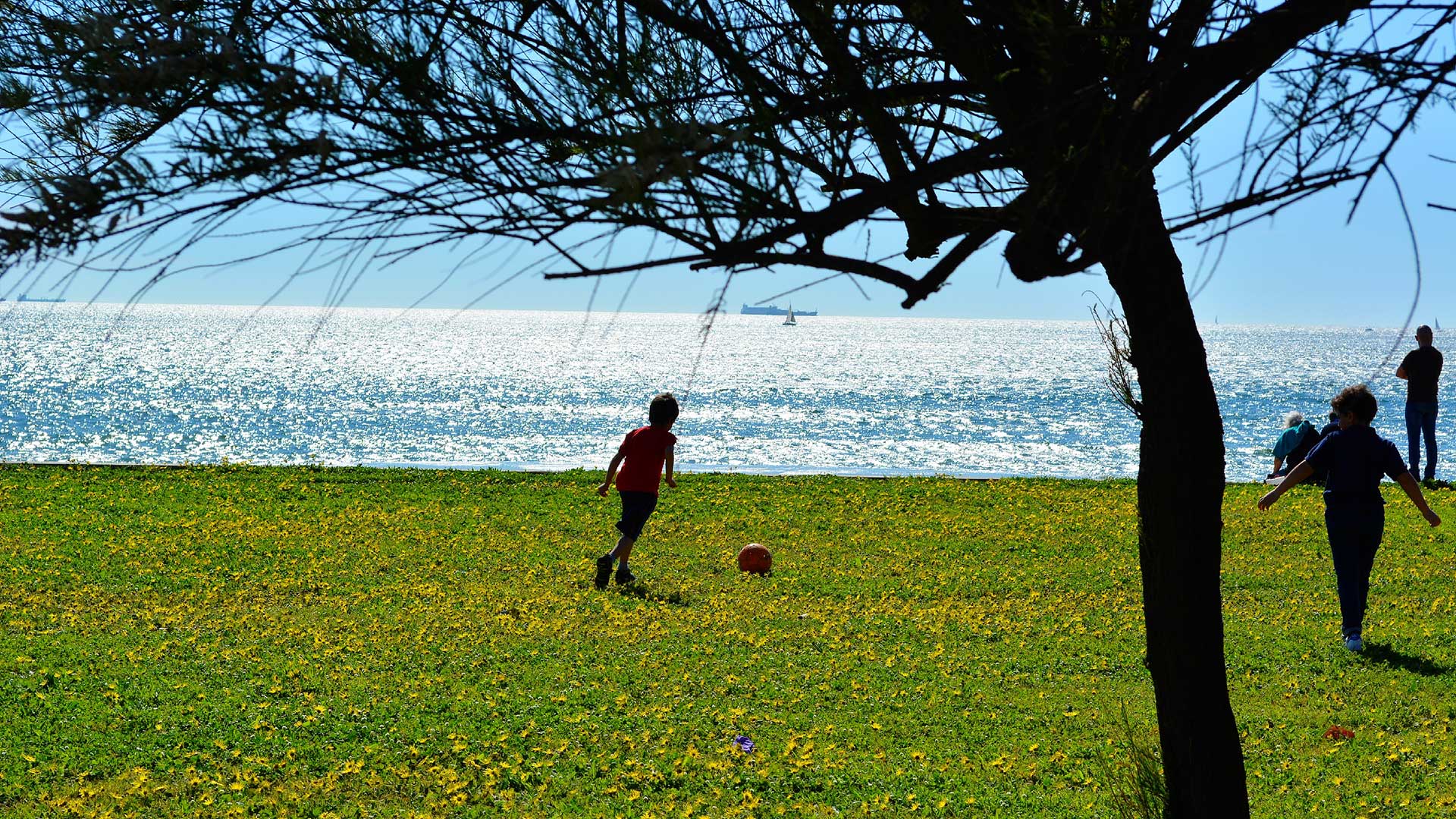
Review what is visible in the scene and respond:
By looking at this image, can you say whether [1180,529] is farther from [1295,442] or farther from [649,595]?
[1295,442]

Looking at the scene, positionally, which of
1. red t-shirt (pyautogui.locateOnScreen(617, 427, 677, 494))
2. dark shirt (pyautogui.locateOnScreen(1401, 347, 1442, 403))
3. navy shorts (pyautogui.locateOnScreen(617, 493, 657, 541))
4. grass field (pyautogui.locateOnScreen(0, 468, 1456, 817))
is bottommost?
grass field (pyautogui.locateOnScreen(0, 468, 1456, 817))

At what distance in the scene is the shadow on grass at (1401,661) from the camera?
763cm

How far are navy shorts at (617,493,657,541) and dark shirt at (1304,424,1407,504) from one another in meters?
5.08

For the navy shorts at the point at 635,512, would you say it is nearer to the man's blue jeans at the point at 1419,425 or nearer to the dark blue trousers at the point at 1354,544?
the dark blue trousers at the point at 1354,544

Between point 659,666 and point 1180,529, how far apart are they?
14.1 feet

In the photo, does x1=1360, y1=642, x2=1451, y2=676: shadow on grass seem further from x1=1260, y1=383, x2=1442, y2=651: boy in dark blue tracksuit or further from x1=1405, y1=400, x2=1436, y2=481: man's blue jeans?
x1=1405, y1=400, x2=1436, y2=481: man's blue jeans

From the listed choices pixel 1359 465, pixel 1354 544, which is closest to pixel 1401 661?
pixel 1354 544

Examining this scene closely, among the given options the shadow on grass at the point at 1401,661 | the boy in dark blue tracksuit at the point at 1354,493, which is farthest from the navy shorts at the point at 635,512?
the shadow on grass at the point at 1401,661

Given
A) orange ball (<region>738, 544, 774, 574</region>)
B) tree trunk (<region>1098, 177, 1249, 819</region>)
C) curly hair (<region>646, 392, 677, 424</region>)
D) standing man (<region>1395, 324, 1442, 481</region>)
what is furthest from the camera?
standing man (<region>1395, 324, 1442, 481</region>)

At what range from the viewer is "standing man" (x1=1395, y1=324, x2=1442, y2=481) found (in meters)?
15.0

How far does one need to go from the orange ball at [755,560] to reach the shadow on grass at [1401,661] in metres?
4.90

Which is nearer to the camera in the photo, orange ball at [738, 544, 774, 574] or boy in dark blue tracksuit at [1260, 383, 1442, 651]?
boy in dark blue tracksuit at [1260, 383, 1442, 651]

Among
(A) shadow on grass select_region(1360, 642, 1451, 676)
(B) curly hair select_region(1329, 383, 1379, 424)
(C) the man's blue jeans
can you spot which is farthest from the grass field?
(C) the man's blue jeans

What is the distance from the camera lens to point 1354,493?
789cm
